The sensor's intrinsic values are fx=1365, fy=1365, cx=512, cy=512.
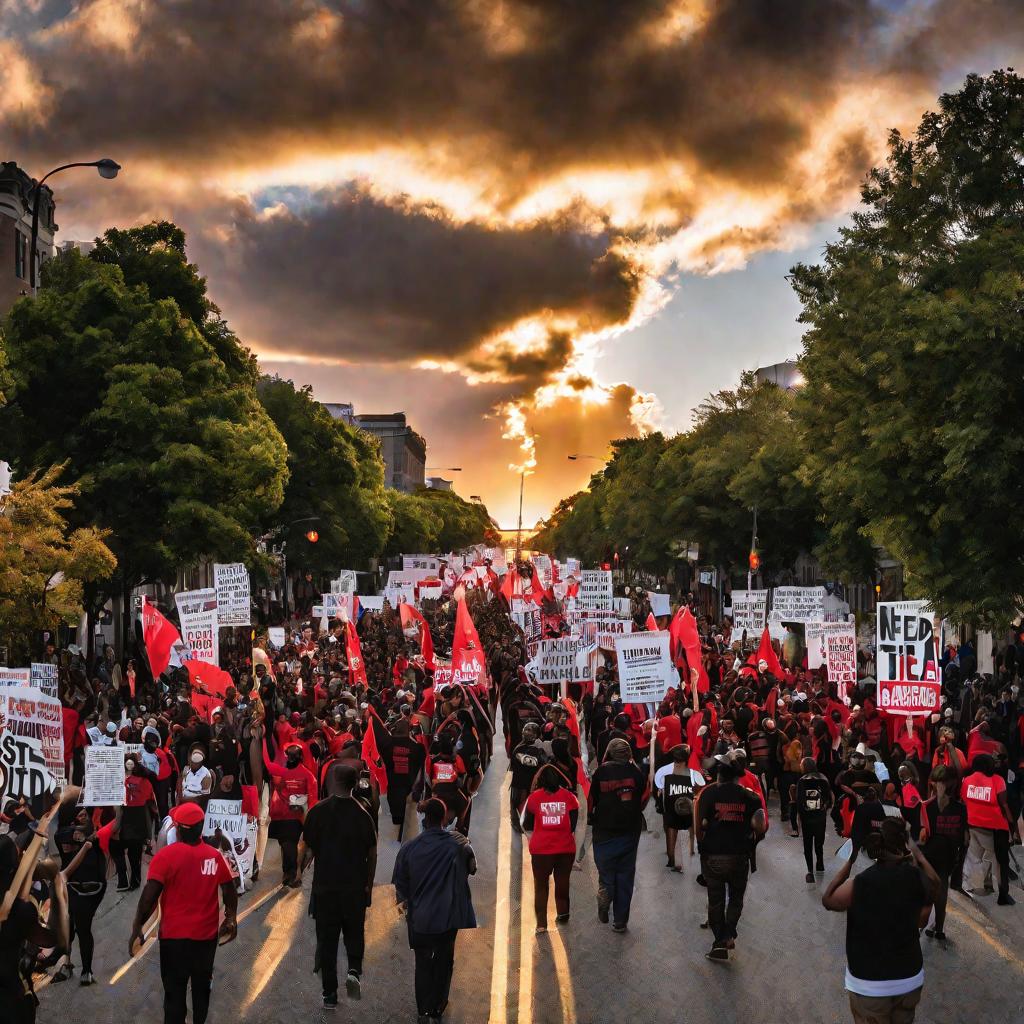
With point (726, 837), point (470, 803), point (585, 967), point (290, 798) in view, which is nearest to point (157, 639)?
point (470, 803)

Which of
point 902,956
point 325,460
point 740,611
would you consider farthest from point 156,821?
point 325,460

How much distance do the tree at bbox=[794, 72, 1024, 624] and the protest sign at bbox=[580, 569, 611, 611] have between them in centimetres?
799

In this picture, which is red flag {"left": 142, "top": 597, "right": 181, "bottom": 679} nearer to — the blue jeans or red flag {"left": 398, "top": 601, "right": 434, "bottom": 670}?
red flag {"left": 398, "top": 601, "right": 434, "bottom": 670}

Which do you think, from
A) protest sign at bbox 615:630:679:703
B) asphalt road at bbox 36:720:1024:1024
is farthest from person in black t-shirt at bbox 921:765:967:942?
protest sign at bbox 615:630:679:703

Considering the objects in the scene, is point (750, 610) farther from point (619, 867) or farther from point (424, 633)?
point (619, 867)

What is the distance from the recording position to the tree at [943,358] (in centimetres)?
1656

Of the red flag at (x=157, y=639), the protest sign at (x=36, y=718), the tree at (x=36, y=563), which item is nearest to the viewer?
the protest sign at (x=36, y=718)

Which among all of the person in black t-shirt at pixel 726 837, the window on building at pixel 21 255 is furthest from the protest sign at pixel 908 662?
the window on building at pixel 21 255

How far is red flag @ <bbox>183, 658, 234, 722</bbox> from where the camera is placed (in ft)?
64.0

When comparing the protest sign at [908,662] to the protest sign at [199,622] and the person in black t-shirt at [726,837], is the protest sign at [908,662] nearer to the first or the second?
the person in black t-shirt at [726,837]

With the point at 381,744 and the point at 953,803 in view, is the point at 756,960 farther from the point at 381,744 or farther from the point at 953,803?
the point at 381,744

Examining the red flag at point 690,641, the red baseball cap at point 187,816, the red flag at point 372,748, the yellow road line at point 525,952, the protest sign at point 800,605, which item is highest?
the protest sign at point 800,605

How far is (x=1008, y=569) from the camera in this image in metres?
18.3

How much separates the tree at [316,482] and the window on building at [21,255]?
16203 mm
